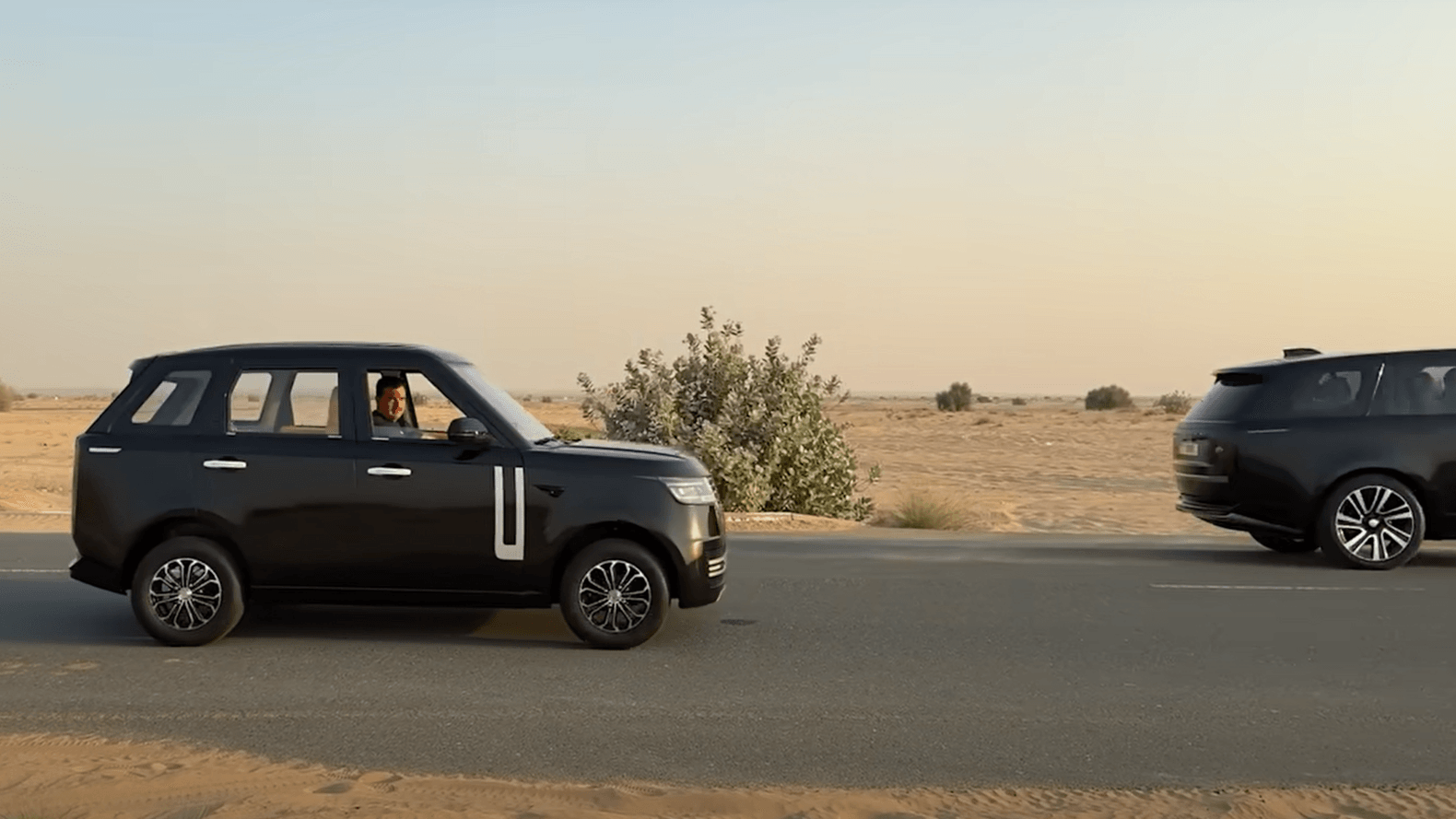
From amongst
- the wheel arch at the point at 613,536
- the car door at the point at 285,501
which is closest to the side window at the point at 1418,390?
the wheel arch at the point at 613,536

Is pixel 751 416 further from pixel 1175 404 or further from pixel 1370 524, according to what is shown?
pixel 1175 404

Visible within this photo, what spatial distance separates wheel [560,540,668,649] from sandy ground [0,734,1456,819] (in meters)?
2.95

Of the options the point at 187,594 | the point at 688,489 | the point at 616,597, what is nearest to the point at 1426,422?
the point at 688,489

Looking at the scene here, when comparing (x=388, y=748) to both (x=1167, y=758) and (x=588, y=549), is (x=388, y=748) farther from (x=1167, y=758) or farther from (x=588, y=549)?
(x=1167, y=758)

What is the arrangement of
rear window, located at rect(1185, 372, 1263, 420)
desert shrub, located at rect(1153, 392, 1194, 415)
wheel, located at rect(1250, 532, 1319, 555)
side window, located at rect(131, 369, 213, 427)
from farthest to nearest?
desert shrub, located at rect(1153, 392, 1194, 415), wheel, located at rect(1250, 532, 1319, 555), rear window, located at rect(1185, 372, 1263, 420), side window, located at rect(131, 369, 213, 427)

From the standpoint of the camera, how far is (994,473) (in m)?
37.6

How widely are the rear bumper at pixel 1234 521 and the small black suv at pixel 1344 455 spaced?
0.5 inches

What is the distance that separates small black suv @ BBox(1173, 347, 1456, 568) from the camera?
13.3 meters

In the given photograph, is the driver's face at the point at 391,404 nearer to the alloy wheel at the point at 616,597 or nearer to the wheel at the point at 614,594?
the wheel at the point at 614,594

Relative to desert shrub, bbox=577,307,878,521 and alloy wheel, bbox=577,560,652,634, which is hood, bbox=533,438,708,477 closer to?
alloy wheel, bbox=577,560,652,634

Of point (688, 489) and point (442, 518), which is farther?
point (688, 489)

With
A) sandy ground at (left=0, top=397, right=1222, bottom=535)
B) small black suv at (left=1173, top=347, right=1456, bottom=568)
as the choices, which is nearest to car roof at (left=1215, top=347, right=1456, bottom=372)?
small black suv at (left=1173, top=347, right=1456, bottom=568)

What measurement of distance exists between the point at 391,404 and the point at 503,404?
73 centimetres

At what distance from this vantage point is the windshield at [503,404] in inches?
365
